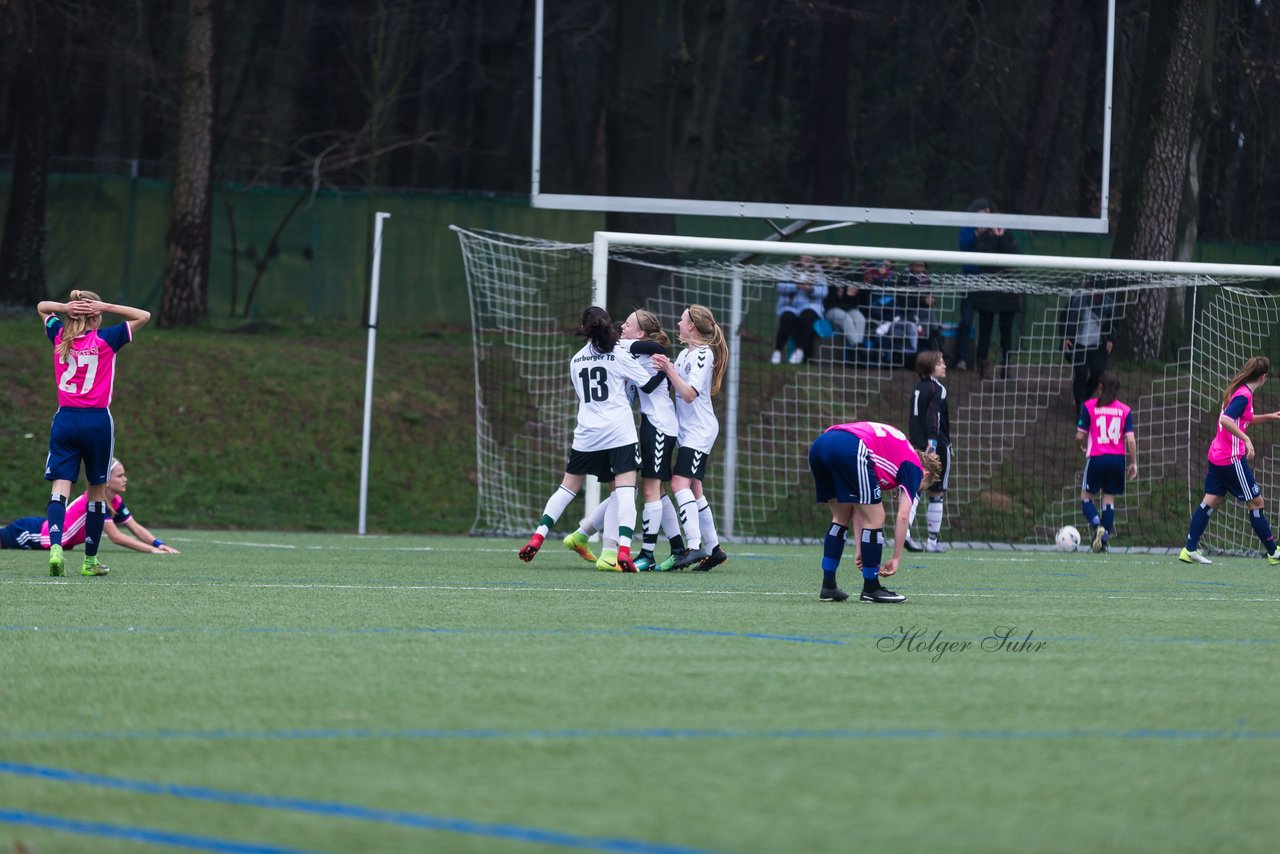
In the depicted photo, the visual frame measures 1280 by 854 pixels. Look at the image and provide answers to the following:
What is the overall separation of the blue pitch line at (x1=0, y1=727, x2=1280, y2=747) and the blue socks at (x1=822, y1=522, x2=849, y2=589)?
3.99 meters

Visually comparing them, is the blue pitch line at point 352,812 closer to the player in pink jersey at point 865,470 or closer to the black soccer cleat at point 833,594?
the player in pink jersey at point 865,470

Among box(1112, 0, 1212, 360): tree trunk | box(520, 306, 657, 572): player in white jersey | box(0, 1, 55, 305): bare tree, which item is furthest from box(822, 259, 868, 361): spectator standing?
box(0, 1, 55, 305): bare tree

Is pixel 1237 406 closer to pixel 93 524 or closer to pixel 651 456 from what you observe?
pixel 651 456

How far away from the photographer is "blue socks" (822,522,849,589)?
28.5 feet

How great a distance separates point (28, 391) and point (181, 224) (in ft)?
11.4

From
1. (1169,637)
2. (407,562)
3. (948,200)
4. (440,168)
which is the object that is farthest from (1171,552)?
(440,168)

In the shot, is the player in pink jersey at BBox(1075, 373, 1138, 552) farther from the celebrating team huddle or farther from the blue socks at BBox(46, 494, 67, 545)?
the blue socks at BBox(46, 494, 67, 545)

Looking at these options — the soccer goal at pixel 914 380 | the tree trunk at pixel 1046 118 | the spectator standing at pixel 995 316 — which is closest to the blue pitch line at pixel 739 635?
the tree trunk at pixel 1046 118

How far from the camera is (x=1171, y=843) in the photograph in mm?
3402

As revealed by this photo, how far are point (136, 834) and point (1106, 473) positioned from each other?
13.3 meters

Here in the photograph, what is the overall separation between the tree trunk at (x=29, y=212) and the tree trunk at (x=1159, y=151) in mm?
14127

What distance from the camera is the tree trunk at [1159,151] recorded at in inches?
730

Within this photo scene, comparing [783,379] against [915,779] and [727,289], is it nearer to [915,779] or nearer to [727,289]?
[727,289]

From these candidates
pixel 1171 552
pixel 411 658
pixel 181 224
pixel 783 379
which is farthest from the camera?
pixel 181 224
